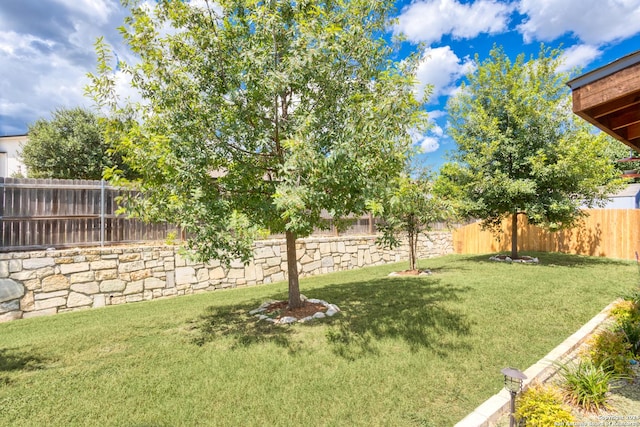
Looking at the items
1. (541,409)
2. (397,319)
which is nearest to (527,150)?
(397,319)

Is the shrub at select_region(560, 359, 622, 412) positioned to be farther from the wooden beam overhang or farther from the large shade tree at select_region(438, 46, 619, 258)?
the large shade tree at select_region(438, 46, 619, 258)

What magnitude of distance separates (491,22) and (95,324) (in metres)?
17.8

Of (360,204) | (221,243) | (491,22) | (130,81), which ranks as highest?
(491,22)

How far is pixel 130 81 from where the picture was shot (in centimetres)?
540

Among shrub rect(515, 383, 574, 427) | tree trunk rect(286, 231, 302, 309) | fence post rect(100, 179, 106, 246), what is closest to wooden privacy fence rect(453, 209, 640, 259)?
tree trunk rect(286, 231, 302, 309)

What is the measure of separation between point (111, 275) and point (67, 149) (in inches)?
446

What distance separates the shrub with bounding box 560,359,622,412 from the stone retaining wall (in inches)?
326

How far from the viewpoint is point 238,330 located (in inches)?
222

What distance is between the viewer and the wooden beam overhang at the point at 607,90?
3242 millimetres

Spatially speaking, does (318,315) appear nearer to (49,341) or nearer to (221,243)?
(221,243)

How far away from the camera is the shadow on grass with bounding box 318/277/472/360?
4.96 m

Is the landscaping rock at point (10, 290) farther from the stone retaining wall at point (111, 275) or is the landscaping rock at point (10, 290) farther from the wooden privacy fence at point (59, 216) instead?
the wooden privacy fence at point (59, 216)

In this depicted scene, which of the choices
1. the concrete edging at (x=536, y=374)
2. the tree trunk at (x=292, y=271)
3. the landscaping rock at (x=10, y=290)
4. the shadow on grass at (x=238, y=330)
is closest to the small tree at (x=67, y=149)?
the landscaping rock at (x=10, y=290)

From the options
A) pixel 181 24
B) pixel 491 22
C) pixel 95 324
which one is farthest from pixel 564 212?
pixel 95 324
